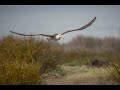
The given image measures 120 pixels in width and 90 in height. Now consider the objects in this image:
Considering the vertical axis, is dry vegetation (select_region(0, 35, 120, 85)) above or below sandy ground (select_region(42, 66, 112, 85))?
above

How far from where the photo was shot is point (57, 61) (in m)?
15.2

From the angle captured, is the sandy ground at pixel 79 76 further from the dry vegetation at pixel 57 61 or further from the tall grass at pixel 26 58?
the tall grass at pixel 26 58

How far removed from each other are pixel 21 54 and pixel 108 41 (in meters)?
2.32

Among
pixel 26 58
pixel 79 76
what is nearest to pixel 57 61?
pixel 79 76

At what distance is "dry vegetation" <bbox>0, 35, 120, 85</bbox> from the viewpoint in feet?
43.3

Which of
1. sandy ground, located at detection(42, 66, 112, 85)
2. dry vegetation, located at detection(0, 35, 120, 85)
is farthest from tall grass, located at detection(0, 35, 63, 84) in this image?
sandy ground, located at detection(42, 66, 112, 85)

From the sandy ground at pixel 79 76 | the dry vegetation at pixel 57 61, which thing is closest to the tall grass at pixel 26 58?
the dry vegetation at pixel 57 61

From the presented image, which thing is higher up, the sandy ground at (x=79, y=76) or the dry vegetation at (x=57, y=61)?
the dry vegetation at (x=57, y=61)

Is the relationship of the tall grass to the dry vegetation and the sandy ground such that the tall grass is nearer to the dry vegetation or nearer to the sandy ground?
the dry vegetation

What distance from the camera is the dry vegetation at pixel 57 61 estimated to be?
43.3 feet
